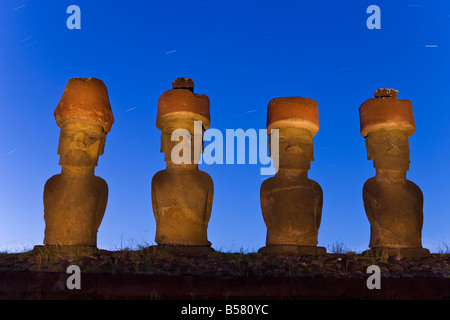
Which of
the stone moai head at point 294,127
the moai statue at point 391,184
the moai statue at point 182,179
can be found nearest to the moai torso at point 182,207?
the moai statue at point 182,179

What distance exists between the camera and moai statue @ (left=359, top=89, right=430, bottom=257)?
8.88 metres

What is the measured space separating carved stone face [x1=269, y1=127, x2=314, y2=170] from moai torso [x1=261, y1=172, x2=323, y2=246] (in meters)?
0.31

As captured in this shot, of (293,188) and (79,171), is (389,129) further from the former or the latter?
(79,171)

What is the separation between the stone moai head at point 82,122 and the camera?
878cm

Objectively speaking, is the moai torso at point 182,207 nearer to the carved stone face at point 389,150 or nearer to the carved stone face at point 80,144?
the carved stone face at point 80,144

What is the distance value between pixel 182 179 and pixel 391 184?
13.0 feet

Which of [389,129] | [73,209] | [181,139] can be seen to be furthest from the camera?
[389,129]

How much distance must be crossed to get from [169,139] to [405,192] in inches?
178

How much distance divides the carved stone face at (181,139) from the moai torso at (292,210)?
1.48 meters

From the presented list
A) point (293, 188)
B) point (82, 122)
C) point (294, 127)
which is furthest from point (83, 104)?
Answer: point (293, 188)

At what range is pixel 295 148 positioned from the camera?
9016 mm

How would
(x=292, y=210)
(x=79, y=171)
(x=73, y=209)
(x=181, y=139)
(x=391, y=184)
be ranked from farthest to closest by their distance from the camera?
1. (x=391, y=184)
2. (x=181, y=139)
3. (x=79, y=171)
4. (x=292, y=210)
5. (x=73, y=209)

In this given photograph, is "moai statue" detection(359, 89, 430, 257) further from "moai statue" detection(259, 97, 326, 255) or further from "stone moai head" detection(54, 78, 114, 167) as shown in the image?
"stone moai head" detection(54, 78, 114, 167)

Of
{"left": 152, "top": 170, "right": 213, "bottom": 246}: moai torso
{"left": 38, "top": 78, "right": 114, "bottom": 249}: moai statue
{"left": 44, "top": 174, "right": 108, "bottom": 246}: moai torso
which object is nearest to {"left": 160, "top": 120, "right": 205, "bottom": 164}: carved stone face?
{"left": 152, "top": 170, "right": 213, "bottom": 246}: moai torso
